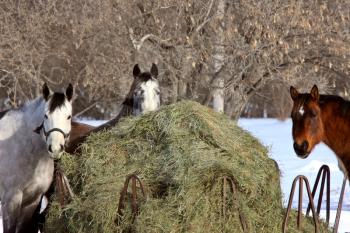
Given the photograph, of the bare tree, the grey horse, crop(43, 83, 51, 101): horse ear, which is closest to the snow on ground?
the bare tree

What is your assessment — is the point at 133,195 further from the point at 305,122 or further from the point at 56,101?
the point at 305,122

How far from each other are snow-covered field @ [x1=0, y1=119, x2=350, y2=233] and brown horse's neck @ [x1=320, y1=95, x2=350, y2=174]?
107 cm

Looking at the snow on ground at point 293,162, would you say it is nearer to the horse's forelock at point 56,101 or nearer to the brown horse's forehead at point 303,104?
the brown horse's forehead at point 303,104

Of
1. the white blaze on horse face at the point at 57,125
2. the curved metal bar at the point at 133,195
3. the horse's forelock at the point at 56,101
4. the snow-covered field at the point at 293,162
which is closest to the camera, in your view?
the curved metal bar at the point at 133,195

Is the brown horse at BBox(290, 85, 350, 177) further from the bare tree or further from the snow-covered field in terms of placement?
the bare tree

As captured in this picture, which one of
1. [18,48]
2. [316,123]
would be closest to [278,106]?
[18,48]

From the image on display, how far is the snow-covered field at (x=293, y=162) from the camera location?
11000 mm

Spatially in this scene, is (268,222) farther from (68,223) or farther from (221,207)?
(68,223)

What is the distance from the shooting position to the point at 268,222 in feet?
17.3

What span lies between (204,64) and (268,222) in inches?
201

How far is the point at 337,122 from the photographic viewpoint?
20.6 ft

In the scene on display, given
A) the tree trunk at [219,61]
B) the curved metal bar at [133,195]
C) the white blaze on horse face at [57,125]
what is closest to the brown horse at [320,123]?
the curved metal bar at [133,195]

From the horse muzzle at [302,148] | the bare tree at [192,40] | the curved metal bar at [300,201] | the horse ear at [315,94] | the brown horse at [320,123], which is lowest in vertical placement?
the curved metal bar at [300,201]

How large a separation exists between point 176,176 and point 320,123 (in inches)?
71.9
